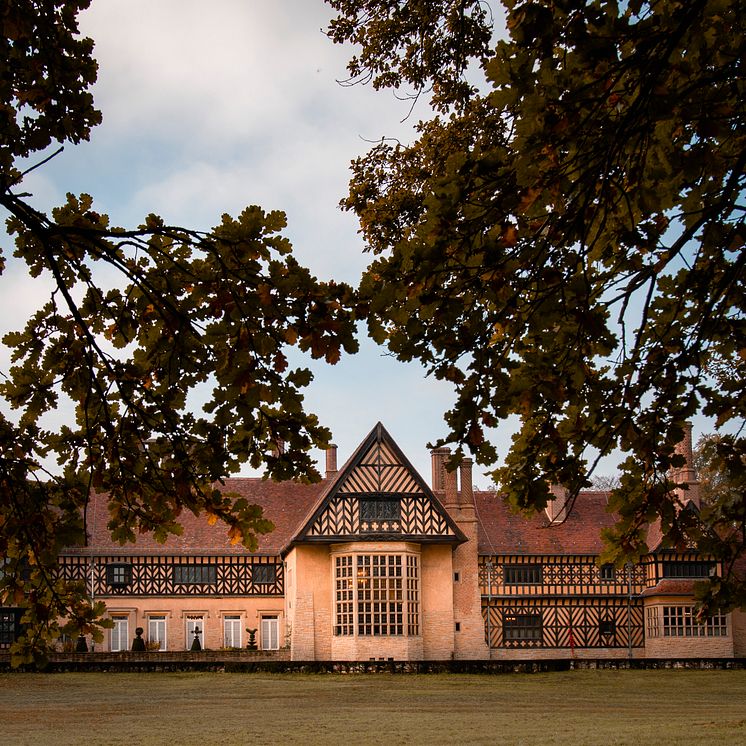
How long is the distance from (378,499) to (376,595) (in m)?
2.90

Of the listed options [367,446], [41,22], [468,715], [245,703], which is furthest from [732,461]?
[367,446]

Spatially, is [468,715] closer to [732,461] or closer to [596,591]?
[732,461]

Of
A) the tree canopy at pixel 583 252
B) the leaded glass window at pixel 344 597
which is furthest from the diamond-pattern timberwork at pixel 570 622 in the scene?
the tree canopy at pixel 583 252

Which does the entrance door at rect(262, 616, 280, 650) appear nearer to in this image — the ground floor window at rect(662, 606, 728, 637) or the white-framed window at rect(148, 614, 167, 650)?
the white-framed window at rect(148, 614, 167, 650)

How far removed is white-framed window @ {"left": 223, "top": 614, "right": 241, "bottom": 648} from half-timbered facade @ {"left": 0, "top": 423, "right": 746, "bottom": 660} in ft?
0.15

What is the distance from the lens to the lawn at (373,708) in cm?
1298

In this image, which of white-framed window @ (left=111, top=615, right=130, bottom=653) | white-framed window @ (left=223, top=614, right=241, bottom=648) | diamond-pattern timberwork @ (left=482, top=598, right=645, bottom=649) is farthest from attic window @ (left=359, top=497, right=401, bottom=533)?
white-framed window @ (left=111, top=615, right=130, bottom=653)

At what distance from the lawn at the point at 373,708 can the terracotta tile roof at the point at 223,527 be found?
28.1 feet

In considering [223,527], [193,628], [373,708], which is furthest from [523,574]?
[373,708]

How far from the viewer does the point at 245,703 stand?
722 inches

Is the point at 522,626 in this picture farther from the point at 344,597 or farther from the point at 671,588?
the point at 344,597

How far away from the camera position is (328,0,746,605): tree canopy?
4457 millimetres

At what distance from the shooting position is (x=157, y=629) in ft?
112

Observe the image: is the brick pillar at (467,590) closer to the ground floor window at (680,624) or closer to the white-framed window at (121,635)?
the ground floor window at (680,624)
